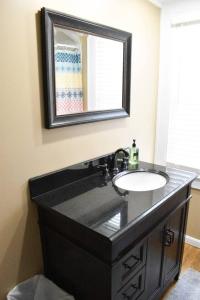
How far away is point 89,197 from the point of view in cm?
135

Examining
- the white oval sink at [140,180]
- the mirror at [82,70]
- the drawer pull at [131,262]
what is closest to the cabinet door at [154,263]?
the drawer pull at [131,262]

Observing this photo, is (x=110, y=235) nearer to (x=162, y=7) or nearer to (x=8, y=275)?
(x=8, y=275)

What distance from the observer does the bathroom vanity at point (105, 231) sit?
110cm

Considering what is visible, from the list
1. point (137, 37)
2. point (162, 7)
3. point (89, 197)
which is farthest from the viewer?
point (162, 7)

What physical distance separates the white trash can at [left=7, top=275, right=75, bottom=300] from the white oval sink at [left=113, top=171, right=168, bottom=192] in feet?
2.30

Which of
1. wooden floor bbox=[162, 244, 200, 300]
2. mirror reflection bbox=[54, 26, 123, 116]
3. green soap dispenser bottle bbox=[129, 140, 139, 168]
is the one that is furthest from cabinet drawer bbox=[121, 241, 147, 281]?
wooden floor bbox=[162, 244, 200, 300]

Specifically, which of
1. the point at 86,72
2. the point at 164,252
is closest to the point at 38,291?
the point at 164,252

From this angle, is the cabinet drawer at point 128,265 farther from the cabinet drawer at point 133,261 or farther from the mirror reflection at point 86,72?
the mirror reflection at point 86,72

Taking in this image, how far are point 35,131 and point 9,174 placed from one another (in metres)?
0.25

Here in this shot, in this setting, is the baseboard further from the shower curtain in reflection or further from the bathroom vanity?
the shower curtain in reflection

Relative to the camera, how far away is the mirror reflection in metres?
1.33

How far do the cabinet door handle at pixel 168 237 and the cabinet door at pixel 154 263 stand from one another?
0.14ft

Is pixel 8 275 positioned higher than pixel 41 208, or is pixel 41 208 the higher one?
pixel 41 208

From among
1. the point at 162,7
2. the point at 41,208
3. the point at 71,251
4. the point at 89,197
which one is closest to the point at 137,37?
the point at 162,7
